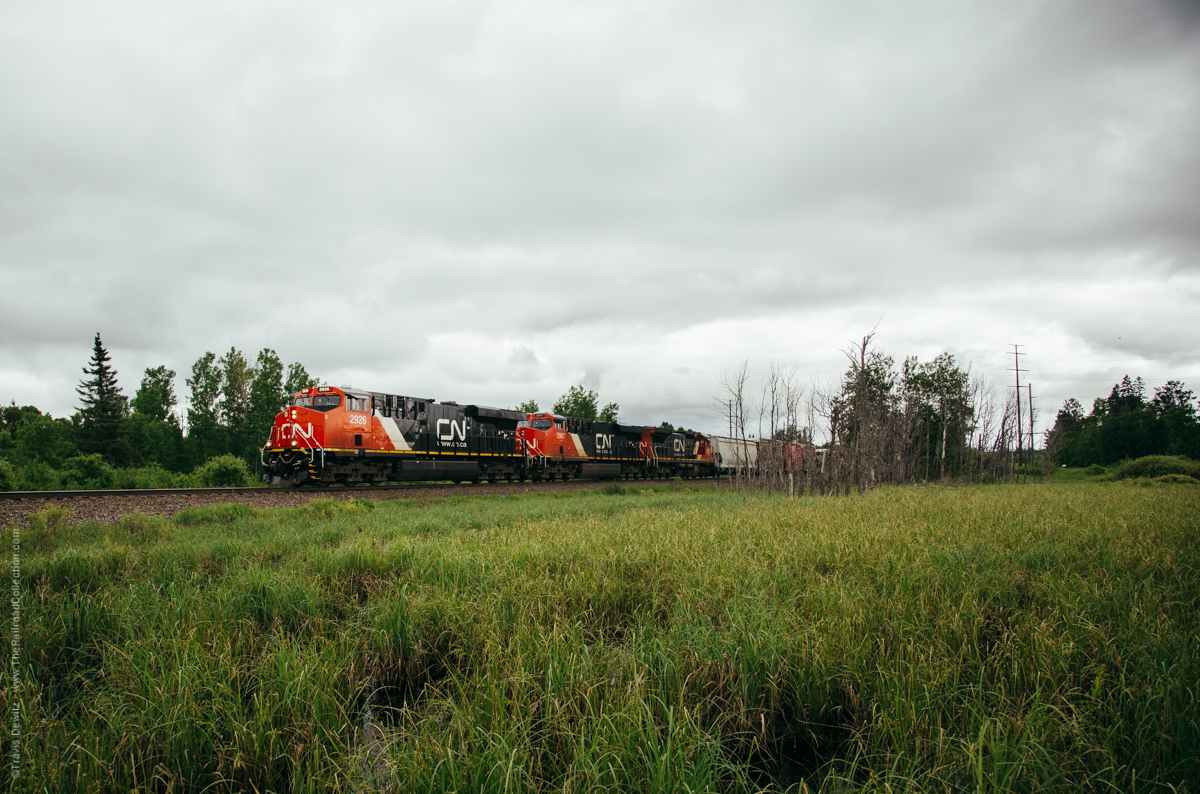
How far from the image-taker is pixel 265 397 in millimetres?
54250

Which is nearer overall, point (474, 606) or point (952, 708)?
point (952, 708)

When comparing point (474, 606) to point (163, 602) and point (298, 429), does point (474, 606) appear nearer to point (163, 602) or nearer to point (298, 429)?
point (163, 602)

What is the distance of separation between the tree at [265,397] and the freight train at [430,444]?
3772 centimetres

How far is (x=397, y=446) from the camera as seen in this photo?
21.5 m

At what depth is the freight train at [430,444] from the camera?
62.2 feet

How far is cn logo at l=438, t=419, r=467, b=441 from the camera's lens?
935 inches

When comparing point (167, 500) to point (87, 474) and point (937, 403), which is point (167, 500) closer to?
point (87, 474)

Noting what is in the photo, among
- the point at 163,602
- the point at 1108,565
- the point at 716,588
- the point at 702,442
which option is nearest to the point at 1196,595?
the point at 1108,565

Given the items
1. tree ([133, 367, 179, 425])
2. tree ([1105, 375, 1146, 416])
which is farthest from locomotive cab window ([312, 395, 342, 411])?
tree ([1105, 375, 1146, 416])

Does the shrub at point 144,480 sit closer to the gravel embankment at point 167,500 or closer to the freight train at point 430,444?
the freight train at point 430,444

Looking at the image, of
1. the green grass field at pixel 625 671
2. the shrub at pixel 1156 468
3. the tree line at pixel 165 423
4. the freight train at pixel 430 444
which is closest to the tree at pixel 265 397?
the tree line at pixel 165 423

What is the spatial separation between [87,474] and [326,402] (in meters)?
23.2

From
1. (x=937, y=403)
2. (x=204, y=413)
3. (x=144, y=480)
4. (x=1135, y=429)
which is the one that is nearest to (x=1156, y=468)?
(x=937, y=403)

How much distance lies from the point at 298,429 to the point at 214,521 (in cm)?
805
